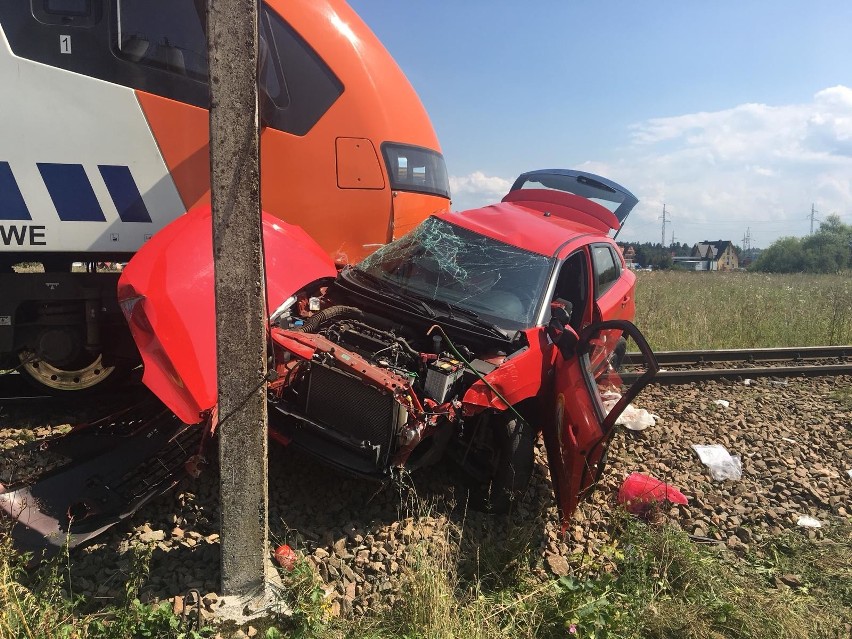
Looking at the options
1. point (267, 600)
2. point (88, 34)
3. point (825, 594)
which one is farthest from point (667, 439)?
point (88, 34)

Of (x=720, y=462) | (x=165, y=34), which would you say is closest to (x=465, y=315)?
(x=720, y=462)

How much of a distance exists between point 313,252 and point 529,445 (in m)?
2.27

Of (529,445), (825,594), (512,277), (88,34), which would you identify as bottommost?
(825,594)

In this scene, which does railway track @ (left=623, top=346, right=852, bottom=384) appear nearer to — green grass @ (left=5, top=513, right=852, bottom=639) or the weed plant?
green grass @ (left=5, top=513, right=852, bottom=639)

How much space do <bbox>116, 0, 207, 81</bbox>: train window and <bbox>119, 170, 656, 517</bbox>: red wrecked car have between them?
140 centimetres

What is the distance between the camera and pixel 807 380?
7.57 metres

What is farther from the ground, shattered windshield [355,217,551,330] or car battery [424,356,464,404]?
shattered windshield [355,217,551,330]

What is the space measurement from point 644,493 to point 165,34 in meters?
5.01

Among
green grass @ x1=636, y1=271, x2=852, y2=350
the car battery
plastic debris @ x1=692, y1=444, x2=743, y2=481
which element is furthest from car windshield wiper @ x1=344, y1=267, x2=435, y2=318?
green grass @ x1=636, y1=271, x2=852, y2=350

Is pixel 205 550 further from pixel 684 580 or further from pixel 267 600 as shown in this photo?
pixel 684 580

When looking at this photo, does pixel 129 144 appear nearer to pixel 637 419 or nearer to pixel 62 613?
pixel 62 613

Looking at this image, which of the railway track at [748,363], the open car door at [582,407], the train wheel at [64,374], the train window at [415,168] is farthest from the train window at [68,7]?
the railway track at [748,363]

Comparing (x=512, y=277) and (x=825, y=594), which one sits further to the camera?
(x=512, y=277)

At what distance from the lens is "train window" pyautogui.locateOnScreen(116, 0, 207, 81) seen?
4344 millimetres
